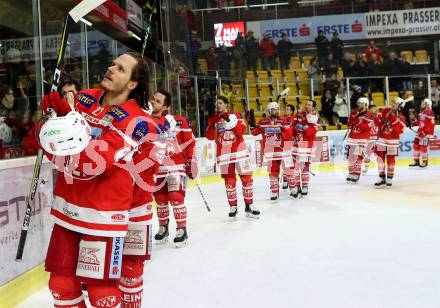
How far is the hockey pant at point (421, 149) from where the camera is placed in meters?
11.3

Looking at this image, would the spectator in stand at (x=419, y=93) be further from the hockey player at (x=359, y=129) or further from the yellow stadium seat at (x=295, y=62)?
the hockey player at (x=359, y=129)

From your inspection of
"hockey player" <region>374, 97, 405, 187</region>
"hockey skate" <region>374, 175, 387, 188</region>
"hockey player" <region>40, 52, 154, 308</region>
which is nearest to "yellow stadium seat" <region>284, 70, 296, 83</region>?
"hockey player" <region>374, 97, 405, 187</region>

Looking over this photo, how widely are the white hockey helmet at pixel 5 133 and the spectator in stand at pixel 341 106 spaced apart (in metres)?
10.2

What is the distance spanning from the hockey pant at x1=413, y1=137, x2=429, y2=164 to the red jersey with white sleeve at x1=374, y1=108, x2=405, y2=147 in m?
2.84

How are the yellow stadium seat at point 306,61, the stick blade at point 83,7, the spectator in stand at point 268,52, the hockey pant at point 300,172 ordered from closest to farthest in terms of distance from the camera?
the stick blade at point 83,7, the hockey pant at point 300,172, the spectator in stand at point 268,52, the yellow stadium seat at point 306,61

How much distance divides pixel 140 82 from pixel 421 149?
10318 mm

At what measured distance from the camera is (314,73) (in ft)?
45.6

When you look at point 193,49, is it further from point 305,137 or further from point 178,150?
point 178,150

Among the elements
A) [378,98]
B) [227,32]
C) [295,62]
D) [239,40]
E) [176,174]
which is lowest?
[176,174]

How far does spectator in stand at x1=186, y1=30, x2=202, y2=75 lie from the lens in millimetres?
11090

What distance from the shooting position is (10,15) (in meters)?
4.45

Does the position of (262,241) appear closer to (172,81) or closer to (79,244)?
(79,244)

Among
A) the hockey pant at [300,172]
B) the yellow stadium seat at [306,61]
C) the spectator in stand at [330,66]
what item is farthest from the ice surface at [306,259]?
the yellow stadium seat at [306,61]

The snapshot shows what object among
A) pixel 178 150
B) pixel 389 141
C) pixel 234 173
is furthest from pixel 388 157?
pixel 178 150
